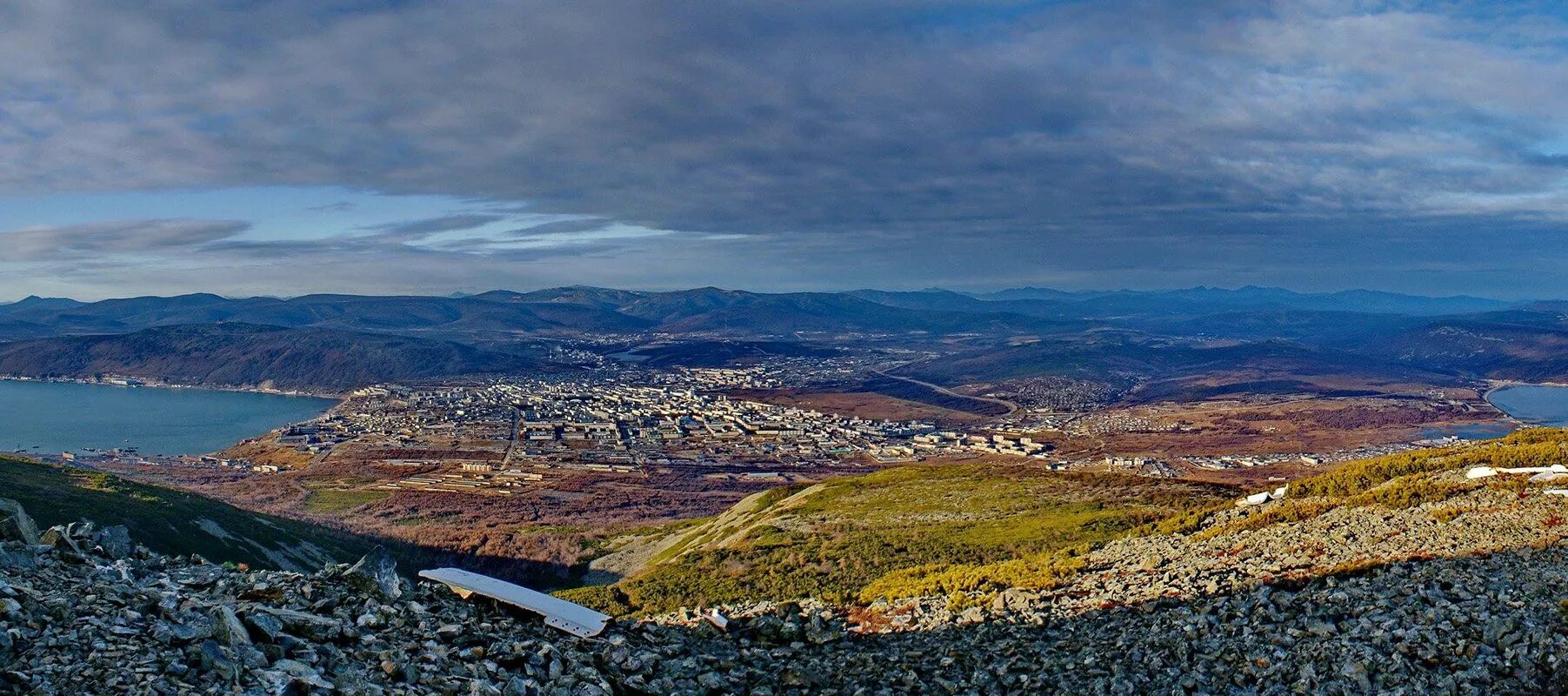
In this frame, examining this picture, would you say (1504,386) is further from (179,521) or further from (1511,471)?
(179,521)

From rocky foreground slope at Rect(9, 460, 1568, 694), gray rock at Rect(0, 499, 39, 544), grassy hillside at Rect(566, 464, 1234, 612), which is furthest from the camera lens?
grassy hillside at Rect(566, 464, 1234, 612)

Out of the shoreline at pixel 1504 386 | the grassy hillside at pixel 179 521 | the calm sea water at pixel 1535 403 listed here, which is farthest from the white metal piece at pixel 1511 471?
the shoreline at pixel 1504 386

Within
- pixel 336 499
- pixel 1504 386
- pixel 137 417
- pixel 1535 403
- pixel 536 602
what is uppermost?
pixel 536 602

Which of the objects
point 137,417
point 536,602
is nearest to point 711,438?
point 137,417

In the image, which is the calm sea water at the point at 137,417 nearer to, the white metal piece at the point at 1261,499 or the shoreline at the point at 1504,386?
the white metal piece at the point at 1261,499

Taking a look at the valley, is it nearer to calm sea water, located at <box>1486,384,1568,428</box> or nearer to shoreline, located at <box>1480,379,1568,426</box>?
shoreline, located at <box>1480,379,1568,426</box>

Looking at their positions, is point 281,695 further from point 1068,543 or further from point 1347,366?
point 1347,366

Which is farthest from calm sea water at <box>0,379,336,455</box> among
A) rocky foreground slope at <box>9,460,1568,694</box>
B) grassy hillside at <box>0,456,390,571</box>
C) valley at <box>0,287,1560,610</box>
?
rocky foreground slope at <box>9,460,1568,694</box>
